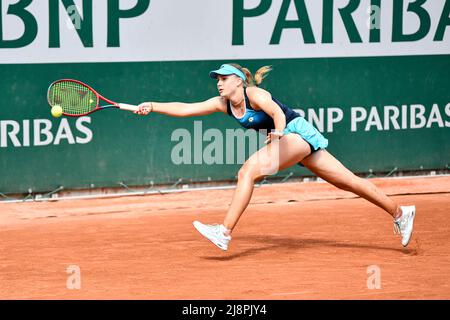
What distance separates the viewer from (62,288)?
21.8 feet

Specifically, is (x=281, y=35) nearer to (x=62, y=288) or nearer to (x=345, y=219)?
(x=345, y=219)

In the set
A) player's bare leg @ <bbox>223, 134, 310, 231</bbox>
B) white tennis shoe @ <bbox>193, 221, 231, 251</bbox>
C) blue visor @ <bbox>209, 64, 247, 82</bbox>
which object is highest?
blue visor @ <bbox>209, 64, 247, 82</bbox>

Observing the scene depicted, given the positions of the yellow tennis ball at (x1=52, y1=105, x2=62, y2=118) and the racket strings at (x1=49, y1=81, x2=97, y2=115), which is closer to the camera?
the yellow tennis ball at (x1=52, y1=105, x2=62, y2=118)

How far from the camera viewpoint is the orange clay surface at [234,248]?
661cm

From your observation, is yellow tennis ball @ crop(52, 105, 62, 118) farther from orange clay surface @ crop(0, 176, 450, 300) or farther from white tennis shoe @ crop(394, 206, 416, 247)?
white tennis shoe @ crop(394, 206, 416, 247)

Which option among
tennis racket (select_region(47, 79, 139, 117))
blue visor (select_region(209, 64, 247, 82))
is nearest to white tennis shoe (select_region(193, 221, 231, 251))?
blue visor (select_region(209, 64, 247, 82))

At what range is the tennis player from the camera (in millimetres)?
7246

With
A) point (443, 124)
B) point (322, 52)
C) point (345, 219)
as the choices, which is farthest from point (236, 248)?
point (443, 124)

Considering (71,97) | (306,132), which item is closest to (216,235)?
(306,132)

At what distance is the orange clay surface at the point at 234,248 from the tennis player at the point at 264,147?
11.8 inches

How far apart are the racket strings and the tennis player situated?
2.64ft

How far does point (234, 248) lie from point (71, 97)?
5.72 ft

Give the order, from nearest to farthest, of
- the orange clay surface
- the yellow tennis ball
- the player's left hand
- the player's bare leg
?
the orange clay surface, the player's left hand, the player's bare leg, the yellow tennis ball

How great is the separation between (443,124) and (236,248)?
4337 millimetres
